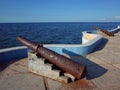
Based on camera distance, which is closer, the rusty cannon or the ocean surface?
the rusty cannon

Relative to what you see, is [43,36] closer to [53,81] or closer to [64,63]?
[64,63]

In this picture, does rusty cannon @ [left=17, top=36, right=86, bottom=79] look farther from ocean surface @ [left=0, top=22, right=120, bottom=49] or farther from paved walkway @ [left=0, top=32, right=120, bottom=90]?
ocean surface @ [left=0, top=22, right=120, bottom=49]

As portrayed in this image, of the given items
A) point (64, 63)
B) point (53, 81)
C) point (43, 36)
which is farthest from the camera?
point (43, 36)

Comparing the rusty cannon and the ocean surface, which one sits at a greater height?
the rusty cannon

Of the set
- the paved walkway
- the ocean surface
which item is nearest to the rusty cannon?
the paved walkway

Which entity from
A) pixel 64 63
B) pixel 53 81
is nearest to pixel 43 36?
pixel 64 63

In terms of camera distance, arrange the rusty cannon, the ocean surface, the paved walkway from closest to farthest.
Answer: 1. the paved walkway
2. the rusty cannon
3. the ocean surface

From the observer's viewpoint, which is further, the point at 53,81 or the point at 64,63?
the point at 64,63

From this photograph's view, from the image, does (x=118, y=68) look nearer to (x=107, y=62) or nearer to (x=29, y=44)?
(x=107, y=62)

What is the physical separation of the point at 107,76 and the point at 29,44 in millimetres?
2518

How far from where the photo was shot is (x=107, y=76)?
5.02m

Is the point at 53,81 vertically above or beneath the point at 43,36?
above

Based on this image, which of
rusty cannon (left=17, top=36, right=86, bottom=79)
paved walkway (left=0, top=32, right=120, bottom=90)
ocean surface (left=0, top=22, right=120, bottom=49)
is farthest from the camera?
ocean surface (left=0, top=22, right=120, bottom=49)

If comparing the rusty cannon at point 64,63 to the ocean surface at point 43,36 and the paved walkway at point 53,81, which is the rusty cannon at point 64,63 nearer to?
the paved walkway at point 53,81
